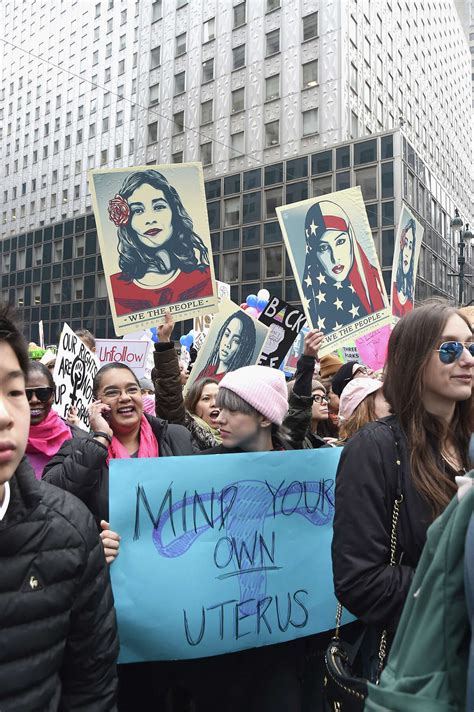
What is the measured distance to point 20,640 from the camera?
1.43 meters

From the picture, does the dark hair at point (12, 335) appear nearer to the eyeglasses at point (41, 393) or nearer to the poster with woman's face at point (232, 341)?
the eyeglasses at point (41, 393)

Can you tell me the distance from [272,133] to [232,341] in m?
30.2

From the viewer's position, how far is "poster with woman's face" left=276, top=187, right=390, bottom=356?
16.2ft

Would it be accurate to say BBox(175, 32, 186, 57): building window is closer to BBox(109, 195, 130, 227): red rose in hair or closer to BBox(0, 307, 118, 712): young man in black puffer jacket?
BBox(109, 195, 130, 227): red rose in hair

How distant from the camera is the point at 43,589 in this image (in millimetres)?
1482

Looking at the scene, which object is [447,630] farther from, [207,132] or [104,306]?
[104,306]

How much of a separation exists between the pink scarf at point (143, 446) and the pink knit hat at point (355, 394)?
3.83 ft

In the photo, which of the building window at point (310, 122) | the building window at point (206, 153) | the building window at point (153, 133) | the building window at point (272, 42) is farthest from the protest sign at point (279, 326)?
the building window at point (153, 133)

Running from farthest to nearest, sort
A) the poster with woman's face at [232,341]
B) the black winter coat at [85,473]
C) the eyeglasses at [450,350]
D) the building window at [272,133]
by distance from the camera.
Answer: the building window at [272,133] → the poster with woman's face at [232,341] → the black winter coat at [85,473] → the eyeglasses at [450,350]

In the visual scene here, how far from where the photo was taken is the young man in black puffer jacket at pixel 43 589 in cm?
141

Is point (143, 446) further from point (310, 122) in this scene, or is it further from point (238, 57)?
point (238, 57)

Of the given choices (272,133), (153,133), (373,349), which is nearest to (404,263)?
(373,349)

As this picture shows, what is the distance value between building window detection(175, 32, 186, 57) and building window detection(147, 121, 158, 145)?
14.8ft

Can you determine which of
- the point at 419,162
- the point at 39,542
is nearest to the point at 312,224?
the point at 39,542
